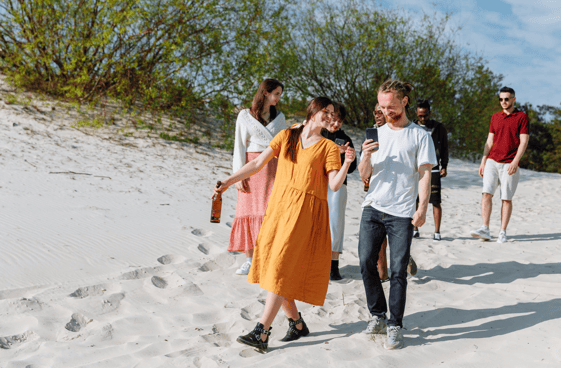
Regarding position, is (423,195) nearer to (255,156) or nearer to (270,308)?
(270,308)

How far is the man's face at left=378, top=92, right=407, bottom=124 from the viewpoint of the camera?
314 cm

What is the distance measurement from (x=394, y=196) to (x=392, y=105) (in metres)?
0.63

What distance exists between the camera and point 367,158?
3.15 metres

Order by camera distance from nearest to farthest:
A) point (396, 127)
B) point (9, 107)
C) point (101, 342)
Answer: point (101, 342) < point (396, 127) < point (9, 107)

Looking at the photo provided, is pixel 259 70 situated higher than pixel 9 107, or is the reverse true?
pixel 259 70

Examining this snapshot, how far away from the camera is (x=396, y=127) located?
3230 mm

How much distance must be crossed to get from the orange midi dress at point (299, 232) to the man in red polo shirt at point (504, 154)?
405cm

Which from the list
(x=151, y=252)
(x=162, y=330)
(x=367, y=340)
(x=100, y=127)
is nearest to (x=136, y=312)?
(x=162, y=330)

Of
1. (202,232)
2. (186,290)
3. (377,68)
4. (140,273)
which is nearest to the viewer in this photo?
(186,290)

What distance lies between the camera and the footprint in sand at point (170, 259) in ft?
15.5

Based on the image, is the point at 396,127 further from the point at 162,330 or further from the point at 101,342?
the point at 101,342

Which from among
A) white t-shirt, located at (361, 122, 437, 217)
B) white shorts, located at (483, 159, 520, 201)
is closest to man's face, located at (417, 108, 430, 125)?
white shorts, located at (483, 159, 520, 201)

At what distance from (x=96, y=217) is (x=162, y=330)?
2901 millimetres

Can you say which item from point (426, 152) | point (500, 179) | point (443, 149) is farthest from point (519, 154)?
point (426, 152)
